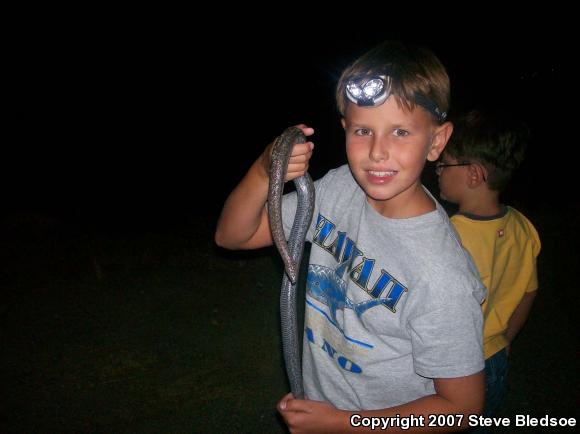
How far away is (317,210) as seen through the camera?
197 centimetres

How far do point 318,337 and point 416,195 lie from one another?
78 centimetres

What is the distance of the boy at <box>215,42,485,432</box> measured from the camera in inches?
56.1

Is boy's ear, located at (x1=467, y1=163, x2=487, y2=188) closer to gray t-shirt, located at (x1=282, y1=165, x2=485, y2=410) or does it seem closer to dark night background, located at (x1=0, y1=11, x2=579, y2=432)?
gray t-shirt, located at (x1=282, y1=165, x2=485, y2=410)

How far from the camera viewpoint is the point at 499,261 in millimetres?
2316

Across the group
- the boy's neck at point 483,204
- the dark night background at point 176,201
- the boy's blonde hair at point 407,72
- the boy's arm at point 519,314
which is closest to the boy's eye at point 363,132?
the boy's blonde hair at point 407,72

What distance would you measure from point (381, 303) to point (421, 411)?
41 cm

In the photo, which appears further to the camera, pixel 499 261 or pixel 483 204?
pixel 483 204

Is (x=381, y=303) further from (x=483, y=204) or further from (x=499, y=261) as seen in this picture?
(x=483, y=204)

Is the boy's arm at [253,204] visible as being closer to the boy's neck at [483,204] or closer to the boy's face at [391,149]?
the boy's face at [391,149]

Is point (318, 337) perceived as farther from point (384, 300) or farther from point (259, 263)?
point (259, 263)

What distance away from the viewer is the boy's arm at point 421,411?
1.46m

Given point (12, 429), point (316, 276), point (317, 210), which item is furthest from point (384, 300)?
point (12, 429)

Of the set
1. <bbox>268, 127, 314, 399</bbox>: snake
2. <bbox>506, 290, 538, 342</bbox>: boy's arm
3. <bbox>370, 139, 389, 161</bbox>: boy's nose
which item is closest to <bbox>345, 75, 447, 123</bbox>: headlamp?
<bbox>370, 139, 389, 161</bbox>: boy's nose

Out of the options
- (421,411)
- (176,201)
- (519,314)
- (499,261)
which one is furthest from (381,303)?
(176,201)
